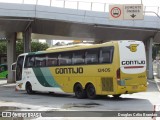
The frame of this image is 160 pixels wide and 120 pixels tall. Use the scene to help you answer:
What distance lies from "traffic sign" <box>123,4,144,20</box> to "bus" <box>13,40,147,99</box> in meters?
11.3

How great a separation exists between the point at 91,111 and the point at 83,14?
885 inches

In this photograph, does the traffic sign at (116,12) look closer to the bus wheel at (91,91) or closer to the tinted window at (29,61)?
the tinted window at (29,61)

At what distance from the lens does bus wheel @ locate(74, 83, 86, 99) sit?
2127 centimetres

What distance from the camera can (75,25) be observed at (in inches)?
1500

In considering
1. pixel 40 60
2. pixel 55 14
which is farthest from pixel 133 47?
pixel 55 14

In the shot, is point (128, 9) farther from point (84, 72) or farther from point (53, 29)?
point (84, 72)

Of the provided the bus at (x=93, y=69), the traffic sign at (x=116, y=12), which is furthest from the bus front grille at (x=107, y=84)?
the traffic sign at (x=116, y=12)

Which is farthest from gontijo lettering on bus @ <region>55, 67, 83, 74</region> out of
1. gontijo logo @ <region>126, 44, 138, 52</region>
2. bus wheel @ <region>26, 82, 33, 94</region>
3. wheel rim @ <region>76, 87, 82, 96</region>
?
bus wheel @ <region>26, 82, 33, 94</region>

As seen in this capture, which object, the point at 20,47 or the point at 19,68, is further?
the point at 20,47

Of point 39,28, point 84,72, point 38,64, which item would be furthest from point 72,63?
point 39,28

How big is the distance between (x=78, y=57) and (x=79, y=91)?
180 centimetres

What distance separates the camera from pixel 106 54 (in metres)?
19.9

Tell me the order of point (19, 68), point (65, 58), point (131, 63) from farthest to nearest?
point (19, 68)
point (65, 58)
point (131, 63)

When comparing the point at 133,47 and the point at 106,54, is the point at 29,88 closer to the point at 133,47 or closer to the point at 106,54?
the point at 106,54
